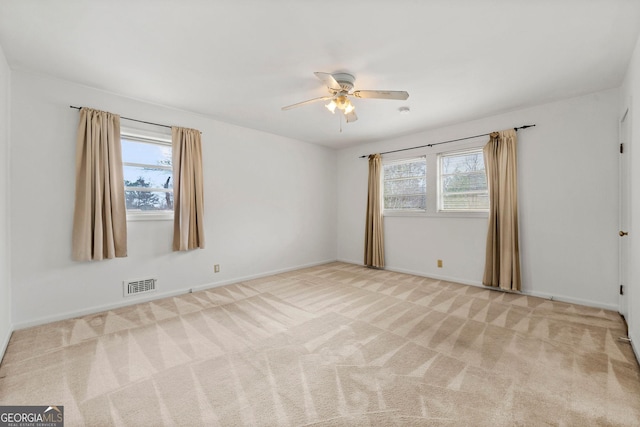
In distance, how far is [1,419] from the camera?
1.48 m

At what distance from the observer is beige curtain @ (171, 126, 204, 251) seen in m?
3.55

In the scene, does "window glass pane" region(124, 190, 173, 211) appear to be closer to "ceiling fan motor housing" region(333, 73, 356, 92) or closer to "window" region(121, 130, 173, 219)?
"window" region(121, 130, 173, 219)

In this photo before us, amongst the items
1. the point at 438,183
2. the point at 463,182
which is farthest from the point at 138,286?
the point at 463,182

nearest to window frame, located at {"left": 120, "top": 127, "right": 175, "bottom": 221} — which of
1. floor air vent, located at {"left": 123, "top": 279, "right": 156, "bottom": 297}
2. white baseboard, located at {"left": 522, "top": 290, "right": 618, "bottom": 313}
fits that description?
floor air vent, located at {"left": 123, "top": 279, "right": 156, "bottom": 297}

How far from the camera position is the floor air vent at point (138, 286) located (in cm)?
321

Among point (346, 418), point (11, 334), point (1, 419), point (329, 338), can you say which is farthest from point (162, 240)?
point (346, 418)

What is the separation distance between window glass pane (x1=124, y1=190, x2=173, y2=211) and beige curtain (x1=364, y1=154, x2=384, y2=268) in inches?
140

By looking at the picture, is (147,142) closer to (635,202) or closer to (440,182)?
(440,182)

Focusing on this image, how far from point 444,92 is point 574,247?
2.58 metres

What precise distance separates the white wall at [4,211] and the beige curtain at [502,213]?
18.0 ft

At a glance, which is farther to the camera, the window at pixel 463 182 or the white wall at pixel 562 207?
the window at pixel 463 182

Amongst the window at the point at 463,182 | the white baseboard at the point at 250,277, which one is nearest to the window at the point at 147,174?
the white baseboard at the point at 250,277

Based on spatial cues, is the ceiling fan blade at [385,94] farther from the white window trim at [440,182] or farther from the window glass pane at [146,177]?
the window glass pane at [146,177]

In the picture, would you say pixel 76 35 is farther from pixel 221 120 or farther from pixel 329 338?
pixel 329 338
